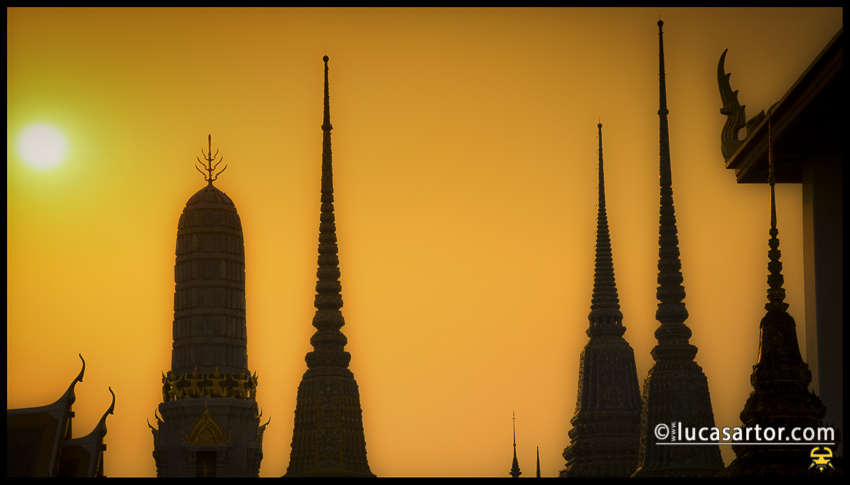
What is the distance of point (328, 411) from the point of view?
A: 126 meters

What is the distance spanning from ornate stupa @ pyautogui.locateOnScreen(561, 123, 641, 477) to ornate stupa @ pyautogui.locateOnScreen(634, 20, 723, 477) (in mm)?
22809

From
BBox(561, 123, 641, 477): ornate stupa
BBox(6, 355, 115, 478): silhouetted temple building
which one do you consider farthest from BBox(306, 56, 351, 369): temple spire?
BBox(6, 355, 115, 478): silhouetted temple building

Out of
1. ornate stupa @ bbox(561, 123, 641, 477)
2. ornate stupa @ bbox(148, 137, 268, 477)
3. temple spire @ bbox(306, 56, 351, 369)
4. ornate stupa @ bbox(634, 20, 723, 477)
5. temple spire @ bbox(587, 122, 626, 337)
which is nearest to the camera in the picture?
ornate stupa @ bbox(634, 20, 723, 477)

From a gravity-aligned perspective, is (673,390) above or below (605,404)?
below

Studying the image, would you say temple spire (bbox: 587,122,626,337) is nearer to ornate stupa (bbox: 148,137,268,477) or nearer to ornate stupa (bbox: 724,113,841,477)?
ornate stupa (bbox: 148,137,268,477)

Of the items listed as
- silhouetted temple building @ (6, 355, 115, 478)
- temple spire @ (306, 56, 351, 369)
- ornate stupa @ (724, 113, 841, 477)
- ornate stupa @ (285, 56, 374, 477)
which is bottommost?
ornate stupa @ (724, 113, 841, 477)

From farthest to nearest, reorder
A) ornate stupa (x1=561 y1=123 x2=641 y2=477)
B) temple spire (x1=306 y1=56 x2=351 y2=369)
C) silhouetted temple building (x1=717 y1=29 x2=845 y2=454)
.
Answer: ornate stupa (x1=561 y1=123 x2=641 y2=477), temple spire (x1=306 y1=56 x2=351 y2=369), silhouetted temple building (x1=717 y1=29 x2=845 y2=454)

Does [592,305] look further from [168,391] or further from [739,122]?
[739,122]

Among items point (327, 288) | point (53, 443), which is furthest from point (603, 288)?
point (53, 443)

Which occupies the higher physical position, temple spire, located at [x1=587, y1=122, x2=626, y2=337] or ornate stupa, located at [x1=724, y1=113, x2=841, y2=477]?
temple spire, located at [x1=587, y1=122, x2=626, y2=337]

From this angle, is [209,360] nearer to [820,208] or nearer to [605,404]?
[605,404]

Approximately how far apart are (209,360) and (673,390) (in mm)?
31235

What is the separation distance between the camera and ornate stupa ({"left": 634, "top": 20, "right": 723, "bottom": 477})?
341 feet

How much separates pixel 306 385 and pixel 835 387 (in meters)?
52.4
